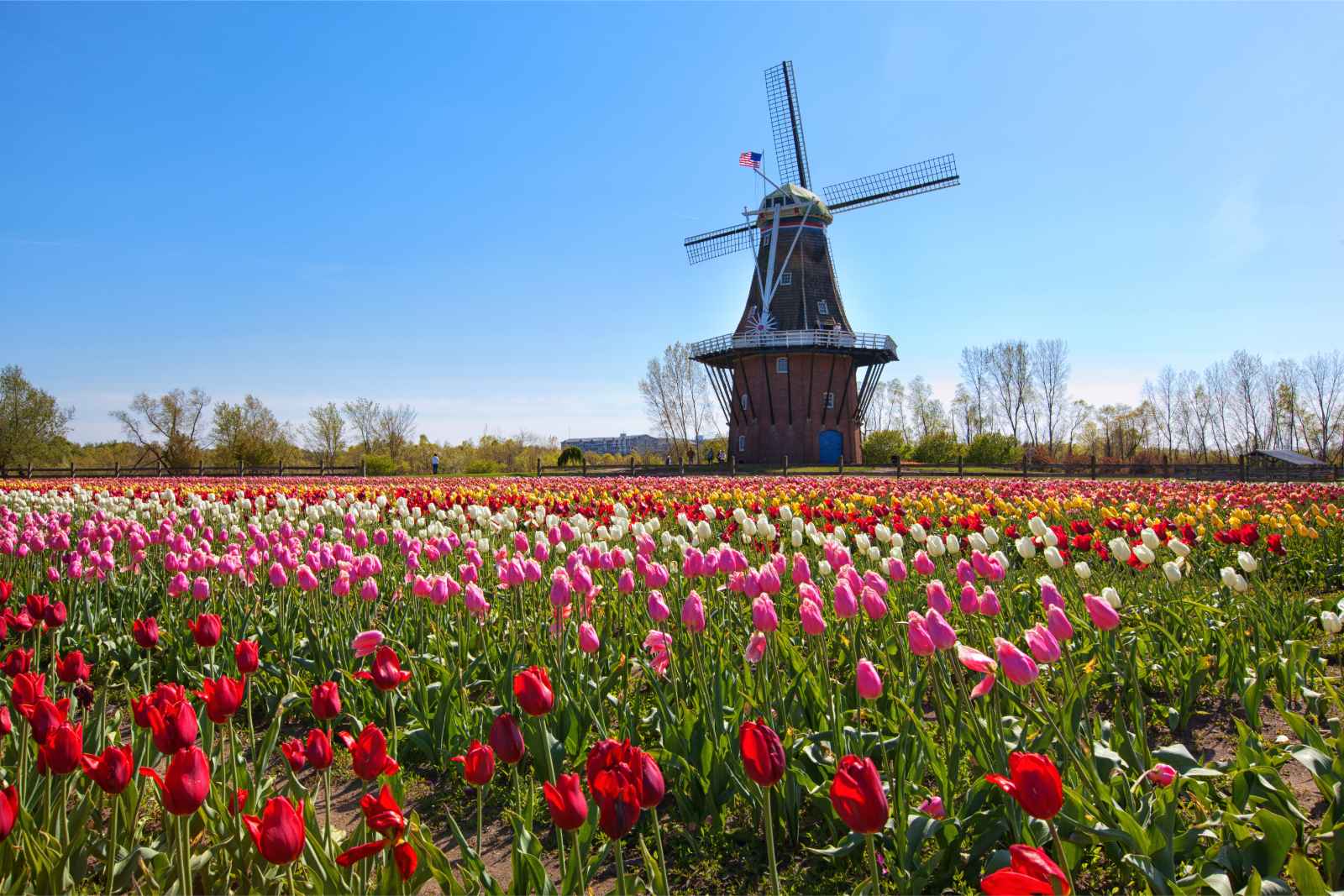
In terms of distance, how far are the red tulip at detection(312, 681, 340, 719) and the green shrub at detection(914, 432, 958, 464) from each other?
44.5 metres

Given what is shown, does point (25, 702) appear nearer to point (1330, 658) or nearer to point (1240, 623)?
point (1240, 623)

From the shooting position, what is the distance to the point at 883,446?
46.6m

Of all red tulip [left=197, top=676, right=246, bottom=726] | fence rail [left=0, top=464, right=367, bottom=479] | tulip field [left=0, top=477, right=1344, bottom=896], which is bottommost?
tulip field [left=0, top=477, right=1344, bottom=896]

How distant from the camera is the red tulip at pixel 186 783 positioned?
1626 millimetres

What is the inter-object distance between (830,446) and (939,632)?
3599cm

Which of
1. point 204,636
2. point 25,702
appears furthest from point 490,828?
point 25,702

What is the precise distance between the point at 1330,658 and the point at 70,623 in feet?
28.1

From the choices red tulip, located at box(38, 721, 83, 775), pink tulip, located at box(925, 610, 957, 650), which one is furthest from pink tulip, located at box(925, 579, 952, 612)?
red tulip, located at box(38, 721, 83, 775)

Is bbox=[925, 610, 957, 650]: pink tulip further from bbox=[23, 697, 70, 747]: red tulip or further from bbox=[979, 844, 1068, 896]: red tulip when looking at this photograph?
bbox=[23, 697, 70, 747]: red tulip

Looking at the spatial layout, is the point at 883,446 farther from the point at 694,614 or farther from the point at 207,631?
the point at 207,631

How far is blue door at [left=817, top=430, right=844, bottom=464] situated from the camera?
37375 millimetres

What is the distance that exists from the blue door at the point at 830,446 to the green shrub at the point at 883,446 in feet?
27.8

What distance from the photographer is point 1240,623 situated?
163 inches

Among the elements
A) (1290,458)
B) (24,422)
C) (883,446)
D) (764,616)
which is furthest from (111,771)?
(24,422)
